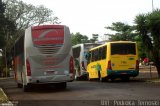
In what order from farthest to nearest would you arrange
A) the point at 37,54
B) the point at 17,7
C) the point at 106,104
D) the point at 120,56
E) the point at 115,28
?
the point at 17,7 < the point at 115,28 < the point at 120,56 < the point at 37,54 < the point at 106,104

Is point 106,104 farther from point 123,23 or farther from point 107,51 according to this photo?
point 123,23

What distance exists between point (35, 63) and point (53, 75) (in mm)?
1079

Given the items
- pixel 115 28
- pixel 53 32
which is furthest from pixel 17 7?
pixel 53 32

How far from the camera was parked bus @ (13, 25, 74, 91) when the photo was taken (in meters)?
22.5

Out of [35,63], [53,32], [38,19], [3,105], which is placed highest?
[38,19]

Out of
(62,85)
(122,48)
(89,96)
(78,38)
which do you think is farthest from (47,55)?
(78,38)

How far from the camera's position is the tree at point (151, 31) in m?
30.6

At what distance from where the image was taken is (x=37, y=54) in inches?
885

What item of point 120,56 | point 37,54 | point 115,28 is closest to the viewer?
point 37,54

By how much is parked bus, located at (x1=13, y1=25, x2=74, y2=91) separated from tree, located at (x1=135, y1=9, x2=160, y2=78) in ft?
31.5

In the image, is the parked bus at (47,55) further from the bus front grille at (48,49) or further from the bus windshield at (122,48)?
the bus windshield at (122,48)

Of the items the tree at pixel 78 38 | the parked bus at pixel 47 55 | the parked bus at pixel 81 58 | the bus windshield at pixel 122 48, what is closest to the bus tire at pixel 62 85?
A: the parked bus at pixel 47 55

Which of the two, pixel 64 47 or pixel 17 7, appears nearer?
pixel 64 47

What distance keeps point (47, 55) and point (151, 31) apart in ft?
35.5
